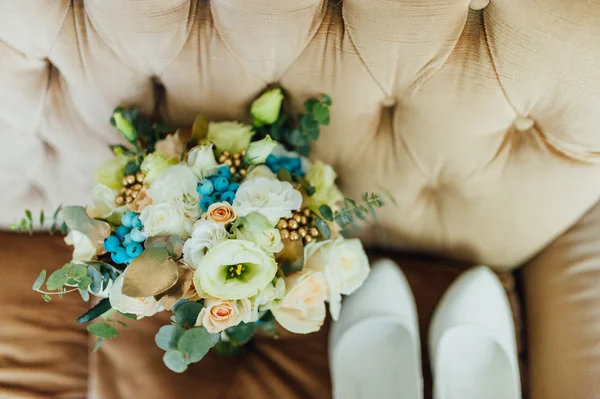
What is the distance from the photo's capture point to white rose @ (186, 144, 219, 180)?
59 cm

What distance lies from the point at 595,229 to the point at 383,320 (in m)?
0.34

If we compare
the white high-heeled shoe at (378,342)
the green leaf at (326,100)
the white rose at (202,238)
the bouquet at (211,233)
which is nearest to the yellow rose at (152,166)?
the bouquet at (211,233)

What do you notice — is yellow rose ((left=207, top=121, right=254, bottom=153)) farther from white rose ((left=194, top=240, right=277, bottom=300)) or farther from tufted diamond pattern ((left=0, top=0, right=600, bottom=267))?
white rose ((left=194, top=240, right=277, bottom=300))

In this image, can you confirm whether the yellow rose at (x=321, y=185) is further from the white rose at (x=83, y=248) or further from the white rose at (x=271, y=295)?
the white rose at (x=83, y=248)

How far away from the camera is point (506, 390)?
2.53ft

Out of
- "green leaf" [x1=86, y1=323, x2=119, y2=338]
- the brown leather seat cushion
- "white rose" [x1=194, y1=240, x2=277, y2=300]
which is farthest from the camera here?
the brown leather seat cushion

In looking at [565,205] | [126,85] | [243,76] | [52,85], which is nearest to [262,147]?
[243,76]

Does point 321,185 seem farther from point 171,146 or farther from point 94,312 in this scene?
point 94,312

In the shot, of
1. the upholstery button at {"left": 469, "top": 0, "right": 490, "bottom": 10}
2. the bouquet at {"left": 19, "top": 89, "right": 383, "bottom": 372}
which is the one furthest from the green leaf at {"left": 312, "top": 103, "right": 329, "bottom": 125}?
the upholstery button at {"left": 469, "top": 0, "right": 490, "bottom": 10}

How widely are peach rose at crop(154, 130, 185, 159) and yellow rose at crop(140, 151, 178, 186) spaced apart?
0.03 m

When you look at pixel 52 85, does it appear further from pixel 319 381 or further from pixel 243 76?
pixel 319 381

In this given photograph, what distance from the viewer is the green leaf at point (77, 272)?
54 cm

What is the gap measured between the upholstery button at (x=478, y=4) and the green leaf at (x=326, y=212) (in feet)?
0.94

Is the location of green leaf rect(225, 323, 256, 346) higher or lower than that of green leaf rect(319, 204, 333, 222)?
lower
